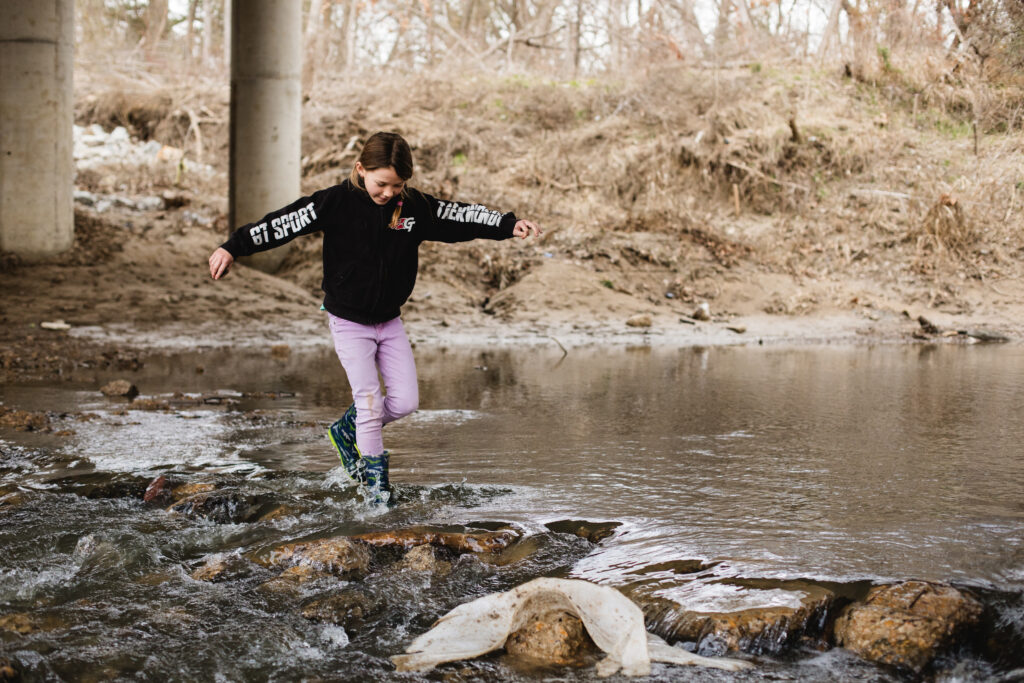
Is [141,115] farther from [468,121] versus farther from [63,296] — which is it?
[63,296]

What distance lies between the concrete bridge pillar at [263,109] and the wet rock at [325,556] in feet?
36.3

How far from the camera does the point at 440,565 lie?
3.94 meters

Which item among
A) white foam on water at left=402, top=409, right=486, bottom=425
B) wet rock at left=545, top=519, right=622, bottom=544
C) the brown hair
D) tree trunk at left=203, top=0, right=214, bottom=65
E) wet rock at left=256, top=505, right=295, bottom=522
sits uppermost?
tree trunk at left=203, top=0, right=214, bottom=65

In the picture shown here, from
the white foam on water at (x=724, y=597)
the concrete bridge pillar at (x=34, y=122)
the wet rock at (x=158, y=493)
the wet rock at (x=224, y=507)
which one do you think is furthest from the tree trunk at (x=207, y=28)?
the white foam on water at (x=724, y=597)

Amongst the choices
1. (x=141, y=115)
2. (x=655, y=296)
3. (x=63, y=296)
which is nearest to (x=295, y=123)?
(x=63, y=296)

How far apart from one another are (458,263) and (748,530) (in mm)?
11163

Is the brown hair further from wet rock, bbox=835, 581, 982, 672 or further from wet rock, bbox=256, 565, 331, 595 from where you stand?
wet rock, bbox=835, 581, 982, 672

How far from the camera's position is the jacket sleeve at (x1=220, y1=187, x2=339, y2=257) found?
461cm

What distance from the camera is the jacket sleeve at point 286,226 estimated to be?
461 centimetres

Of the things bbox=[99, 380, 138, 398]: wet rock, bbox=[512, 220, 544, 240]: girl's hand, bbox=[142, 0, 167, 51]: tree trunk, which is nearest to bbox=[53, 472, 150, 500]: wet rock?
bbox=[512, 220, 544, 240]: girl's hand

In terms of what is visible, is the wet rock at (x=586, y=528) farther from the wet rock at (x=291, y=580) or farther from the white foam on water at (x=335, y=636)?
the white foam on water at (x=335, y=636)

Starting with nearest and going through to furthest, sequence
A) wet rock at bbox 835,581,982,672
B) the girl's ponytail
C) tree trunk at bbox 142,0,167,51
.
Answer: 1. wet rock at bbox 835,581,982,672
2. the girl's ponytail
3. tree trunk at bbox 142,0,167,51

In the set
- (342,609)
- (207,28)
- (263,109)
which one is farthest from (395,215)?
(207,28)

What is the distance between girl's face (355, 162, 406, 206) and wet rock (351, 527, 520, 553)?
5.11 ft
